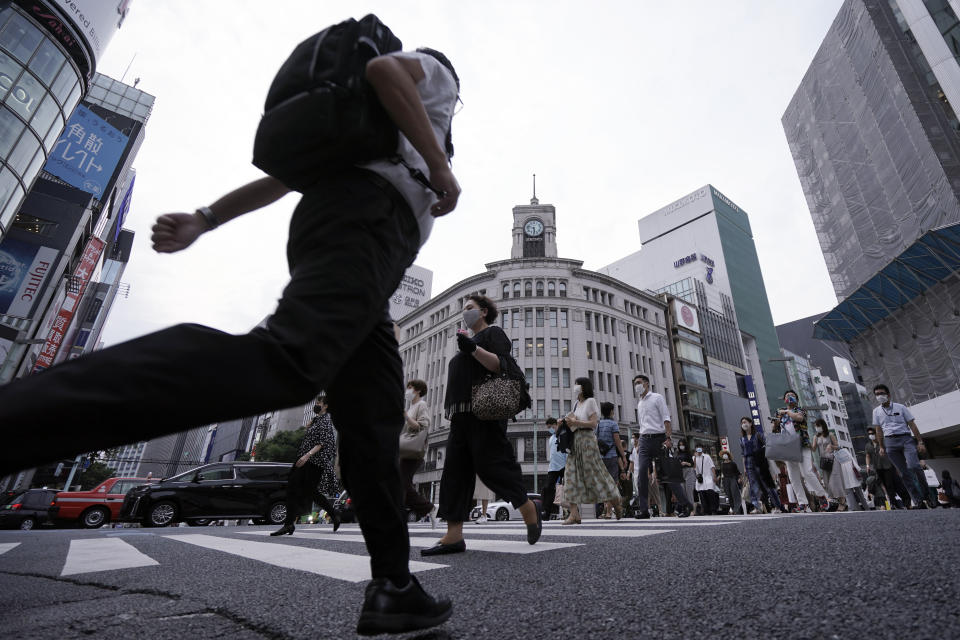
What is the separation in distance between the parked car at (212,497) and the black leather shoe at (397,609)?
1146cm

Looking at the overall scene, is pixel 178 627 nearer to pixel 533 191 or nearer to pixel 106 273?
pixel 106 273

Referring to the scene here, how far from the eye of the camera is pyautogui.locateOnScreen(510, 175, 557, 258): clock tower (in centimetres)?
5866

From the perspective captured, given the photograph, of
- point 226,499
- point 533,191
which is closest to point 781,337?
point 533,191

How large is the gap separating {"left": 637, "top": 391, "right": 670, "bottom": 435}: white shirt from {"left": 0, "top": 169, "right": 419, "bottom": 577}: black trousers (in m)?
6.30

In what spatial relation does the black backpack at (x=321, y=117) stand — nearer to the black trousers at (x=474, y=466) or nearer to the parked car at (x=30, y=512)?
the black trousers at (x=474, y=466)

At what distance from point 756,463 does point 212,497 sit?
11555mm

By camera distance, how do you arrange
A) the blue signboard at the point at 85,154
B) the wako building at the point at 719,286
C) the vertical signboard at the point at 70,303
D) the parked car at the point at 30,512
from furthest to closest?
the wako building at the point at 719,286 < the vertical signboard at the point at 70,303 < the blue signboard at the point at 85,154 < the parked car at the point at 30,512

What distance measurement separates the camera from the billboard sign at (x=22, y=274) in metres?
21.8

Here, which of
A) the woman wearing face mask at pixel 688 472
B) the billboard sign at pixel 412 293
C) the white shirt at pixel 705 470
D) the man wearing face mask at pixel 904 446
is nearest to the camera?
the man wearing face mask at pixel 904 446

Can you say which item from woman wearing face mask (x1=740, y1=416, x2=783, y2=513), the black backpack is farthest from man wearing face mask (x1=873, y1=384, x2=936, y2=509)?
the black backpack

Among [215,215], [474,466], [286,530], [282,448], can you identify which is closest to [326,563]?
[474,466]

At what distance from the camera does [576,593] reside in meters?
1.62

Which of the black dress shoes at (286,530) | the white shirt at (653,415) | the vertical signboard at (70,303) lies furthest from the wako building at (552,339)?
the black dress shoes at (286,530)

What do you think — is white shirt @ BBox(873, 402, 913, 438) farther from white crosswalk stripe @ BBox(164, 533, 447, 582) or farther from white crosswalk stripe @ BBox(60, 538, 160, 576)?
white crosswalk stripe @ BBox(60, 538, 160, 576)
